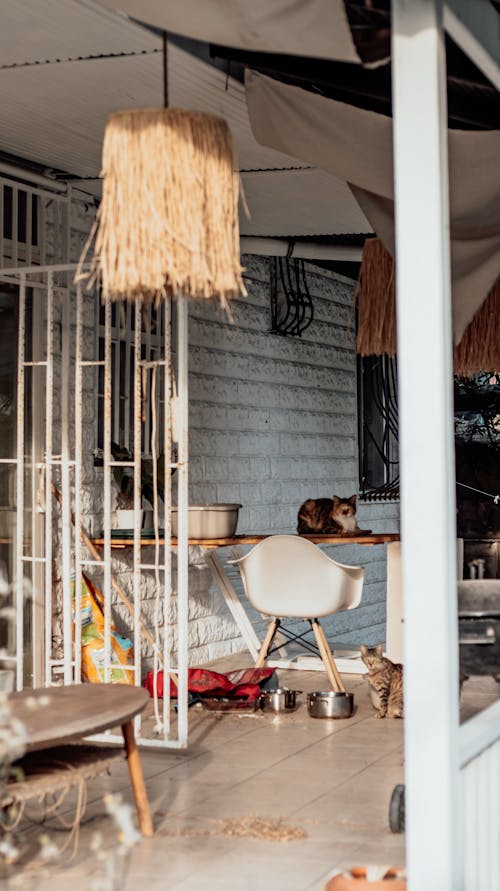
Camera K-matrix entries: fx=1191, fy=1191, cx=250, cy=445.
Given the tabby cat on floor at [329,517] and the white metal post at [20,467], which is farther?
the tabby cat on floor at [329,517]

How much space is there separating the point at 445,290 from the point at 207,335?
4803 mm

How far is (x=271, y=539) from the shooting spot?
6.21m

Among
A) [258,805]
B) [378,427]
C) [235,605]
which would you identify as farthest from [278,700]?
[378,427]

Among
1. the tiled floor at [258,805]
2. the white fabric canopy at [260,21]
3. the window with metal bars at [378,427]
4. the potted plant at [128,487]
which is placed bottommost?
the tiled floor at [258,805]

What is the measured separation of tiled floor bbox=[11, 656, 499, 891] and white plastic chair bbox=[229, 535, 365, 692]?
1.62ft

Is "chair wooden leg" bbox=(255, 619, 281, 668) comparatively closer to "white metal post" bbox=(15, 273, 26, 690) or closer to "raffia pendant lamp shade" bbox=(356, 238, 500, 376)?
"white metal post" bbox=(15, 273, 26, 690)

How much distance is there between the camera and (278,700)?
5.87 m

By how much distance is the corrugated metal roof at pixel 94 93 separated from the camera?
388 cm

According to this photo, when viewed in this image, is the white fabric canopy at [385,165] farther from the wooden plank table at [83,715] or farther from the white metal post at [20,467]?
the white metal post at [20,467]

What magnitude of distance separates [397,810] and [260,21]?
237cm

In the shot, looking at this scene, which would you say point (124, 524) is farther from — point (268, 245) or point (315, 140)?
point (315, 140)

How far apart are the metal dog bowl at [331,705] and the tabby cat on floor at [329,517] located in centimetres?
114

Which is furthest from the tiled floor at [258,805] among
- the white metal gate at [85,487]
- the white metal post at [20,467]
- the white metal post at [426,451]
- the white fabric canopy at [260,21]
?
the white fabric canopy at [260,21]

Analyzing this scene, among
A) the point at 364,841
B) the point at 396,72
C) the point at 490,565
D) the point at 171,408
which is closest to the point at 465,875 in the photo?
the point at 364,841
